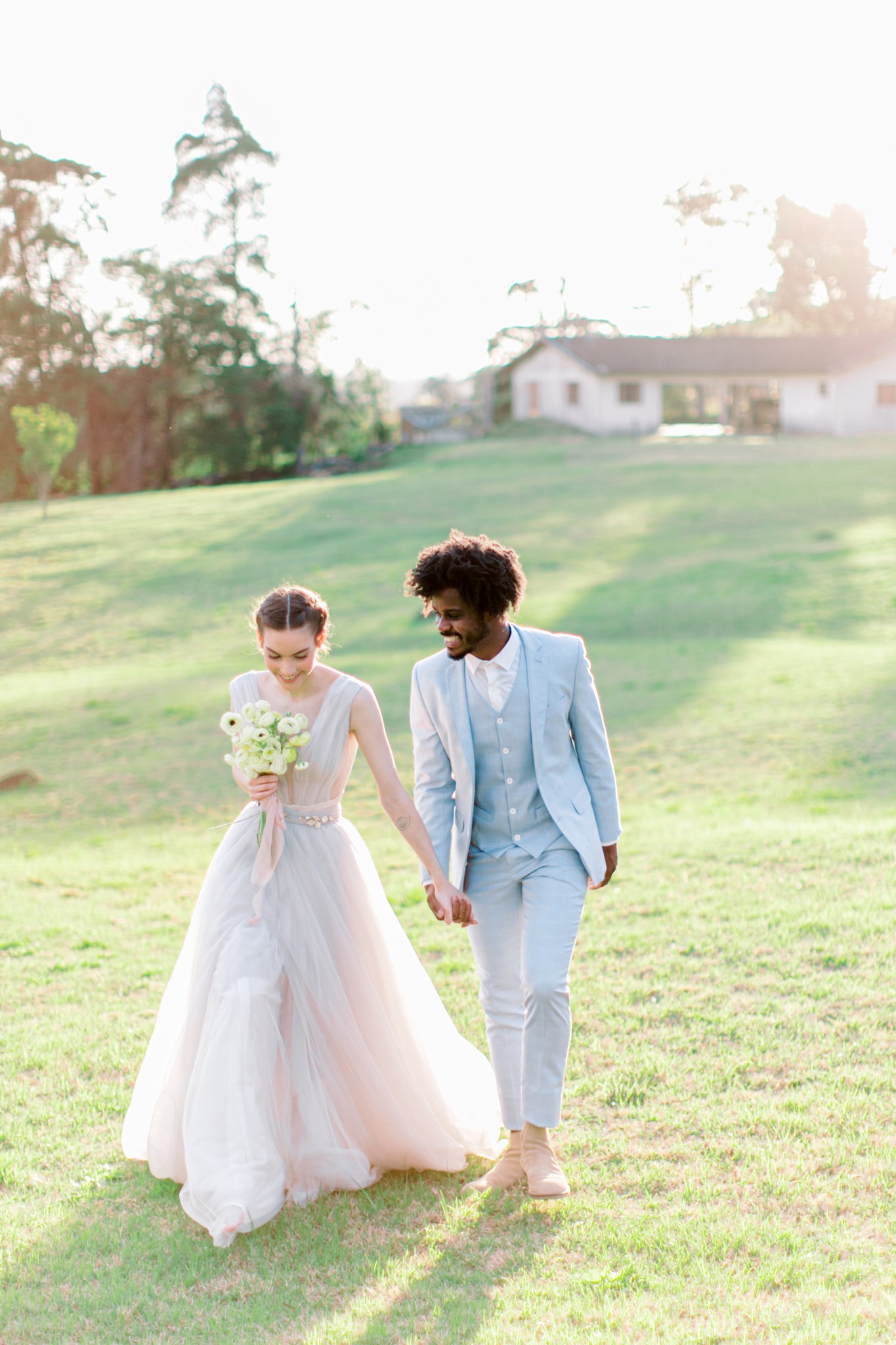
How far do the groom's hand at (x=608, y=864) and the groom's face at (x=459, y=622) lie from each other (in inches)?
35.7

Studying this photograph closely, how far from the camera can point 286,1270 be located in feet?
12.9

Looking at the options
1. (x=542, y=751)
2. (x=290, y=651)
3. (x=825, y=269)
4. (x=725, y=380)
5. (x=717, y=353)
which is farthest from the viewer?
(x=825, y=269)

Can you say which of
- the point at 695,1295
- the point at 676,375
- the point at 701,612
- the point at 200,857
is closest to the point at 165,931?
the point at 200,857

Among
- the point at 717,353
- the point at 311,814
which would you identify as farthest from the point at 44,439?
the point at 311,814

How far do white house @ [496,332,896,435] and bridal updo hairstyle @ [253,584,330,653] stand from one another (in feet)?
152

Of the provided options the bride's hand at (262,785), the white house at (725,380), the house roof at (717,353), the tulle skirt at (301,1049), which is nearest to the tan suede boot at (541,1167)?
the tulle skirt at (301,1049)

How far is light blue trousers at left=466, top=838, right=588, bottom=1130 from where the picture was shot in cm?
426

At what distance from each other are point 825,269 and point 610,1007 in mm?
70327

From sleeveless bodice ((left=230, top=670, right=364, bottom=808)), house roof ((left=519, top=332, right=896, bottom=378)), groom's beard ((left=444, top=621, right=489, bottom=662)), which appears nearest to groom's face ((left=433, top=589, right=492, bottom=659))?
groom's beard ((left=444, top=621, right=489, bottom=662))

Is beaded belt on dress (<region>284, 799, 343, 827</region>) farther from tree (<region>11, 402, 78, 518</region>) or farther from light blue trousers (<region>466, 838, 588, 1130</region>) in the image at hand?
tree (<region>11, 402, 78, 518</region>)

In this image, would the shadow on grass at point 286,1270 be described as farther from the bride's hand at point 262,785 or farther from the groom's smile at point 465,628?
the groom's smile at point 465,628

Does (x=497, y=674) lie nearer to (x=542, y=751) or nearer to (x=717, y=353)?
(x=542, y=751)

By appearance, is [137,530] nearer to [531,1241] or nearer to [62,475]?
[62,475]

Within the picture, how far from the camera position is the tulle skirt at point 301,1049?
4211 millimetres
